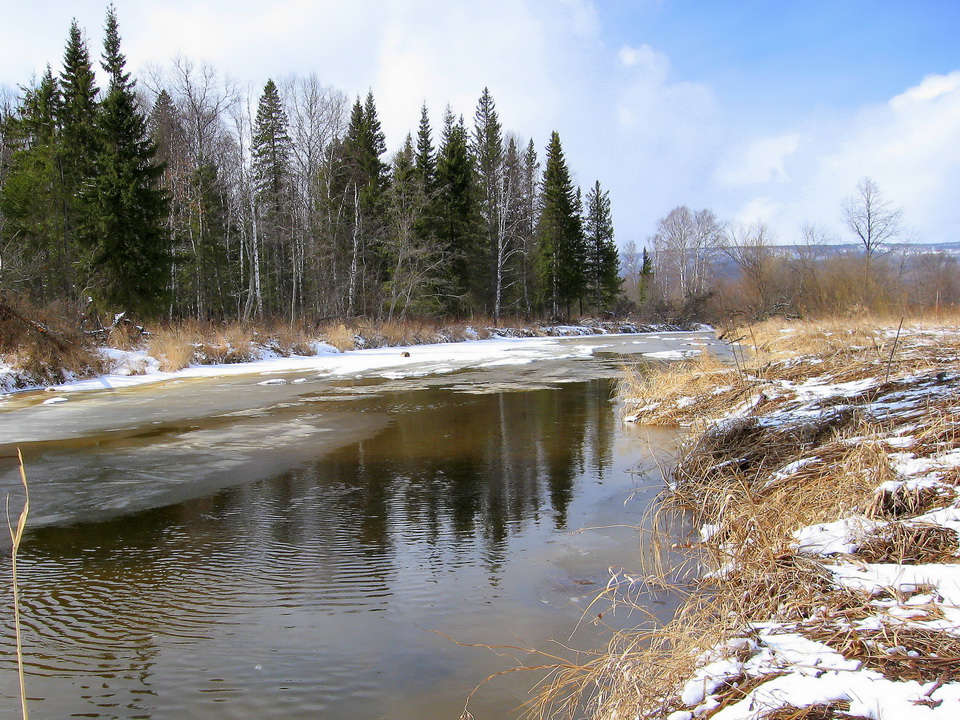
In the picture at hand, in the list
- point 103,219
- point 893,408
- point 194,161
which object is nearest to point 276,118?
point 194,161

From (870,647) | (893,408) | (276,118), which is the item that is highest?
(276,118)

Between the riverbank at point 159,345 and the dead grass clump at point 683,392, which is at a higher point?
the riverbank at point 159,345

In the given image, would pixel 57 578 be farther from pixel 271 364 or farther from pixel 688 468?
pixel 271 364

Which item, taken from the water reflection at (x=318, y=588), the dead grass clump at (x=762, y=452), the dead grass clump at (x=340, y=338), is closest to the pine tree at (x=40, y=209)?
the dead grass clump at (x=340, y=338)

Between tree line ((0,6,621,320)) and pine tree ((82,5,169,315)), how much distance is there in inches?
2.4

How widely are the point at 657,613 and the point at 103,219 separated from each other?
23425 mm

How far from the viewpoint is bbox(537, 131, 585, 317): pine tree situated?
143 ft

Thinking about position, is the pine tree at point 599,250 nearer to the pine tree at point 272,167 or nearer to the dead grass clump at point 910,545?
the pine tree at point 272,167

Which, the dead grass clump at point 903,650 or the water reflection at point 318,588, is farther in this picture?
the water reflection at point 318,588

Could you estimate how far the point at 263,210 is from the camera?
3212 centimetres

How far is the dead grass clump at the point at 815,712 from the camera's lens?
1704 mm

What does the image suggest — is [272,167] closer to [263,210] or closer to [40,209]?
[263,210]

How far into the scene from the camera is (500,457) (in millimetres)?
6738

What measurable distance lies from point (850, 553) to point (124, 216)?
949 inches
